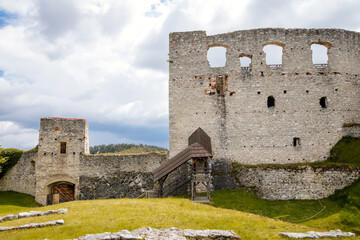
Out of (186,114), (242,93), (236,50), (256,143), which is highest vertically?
(236,50)

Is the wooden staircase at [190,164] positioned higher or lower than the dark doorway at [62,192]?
higher

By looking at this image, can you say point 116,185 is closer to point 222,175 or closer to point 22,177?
point 222,175

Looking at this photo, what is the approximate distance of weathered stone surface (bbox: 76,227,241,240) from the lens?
349 inches

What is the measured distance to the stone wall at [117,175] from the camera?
75.0 feet

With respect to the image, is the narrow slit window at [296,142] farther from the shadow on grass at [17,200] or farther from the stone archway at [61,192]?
the shadow on grass at [17,200]

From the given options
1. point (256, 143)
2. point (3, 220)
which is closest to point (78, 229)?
point (3, 220)

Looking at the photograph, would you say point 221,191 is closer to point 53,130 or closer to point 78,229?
point 78,229

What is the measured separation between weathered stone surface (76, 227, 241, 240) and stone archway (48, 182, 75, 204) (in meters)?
16.6

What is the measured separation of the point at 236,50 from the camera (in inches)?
871

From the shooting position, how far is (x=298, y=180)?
1850 cm

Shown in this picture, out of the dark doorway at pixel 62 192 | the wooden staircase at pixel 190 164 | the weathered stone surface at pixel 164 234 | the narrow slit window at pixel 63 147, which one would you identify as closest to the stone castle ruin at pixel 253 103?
the wooden staircase at pixel 190 164

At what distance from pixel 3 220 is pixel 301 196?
15780 millimetres

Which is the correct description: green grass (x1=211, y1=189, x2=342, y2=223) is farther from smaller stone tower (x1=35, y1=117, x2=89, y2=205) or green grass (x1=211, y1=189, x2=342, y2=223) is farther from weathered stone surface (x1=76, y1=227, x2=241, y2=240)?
smaller stone tower (x1=35, y1=117, x2=89, y2=205)

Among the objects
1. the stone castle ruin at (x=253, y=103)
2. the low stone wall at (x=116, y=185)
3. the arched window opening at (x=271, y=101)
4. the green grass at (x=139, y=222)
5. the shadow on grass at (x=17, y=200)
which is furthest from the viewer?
the shadow on grass at (x=17, y=200)
